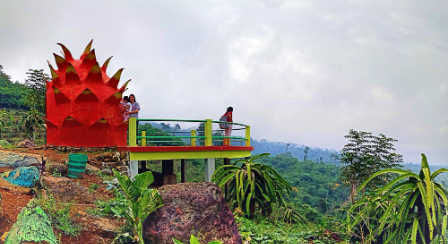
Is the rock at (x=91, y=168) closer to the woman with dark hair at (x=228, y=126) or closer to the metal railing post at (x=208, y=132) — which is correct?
the metal railing post at (x=208, y=132)

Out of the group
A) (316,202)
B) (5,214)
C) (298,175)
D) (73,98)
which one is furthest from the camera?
(298,175)

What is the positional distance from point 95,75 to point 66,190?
3.26 m

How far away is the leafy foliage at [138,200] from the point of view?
5375 mm

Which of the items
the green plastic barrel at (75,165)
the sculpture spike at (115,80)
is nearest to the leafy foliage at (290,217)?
the green plastic barrel at (75,165)

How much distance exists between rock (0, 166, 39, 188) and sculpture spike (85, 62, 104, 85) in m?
3.03

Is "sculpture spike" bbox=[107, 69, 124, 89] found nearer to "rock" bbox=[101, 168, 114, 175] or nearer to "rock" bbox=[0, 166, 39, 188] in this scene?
"rock" bbox=[101, 168, 114, 175]

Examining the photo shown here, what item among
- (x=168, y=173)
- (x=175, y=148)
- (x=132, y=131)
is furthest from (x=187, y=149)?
(x=168, y=173)

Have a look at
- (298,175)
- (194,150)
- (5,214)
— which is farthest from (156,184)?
(298,175)

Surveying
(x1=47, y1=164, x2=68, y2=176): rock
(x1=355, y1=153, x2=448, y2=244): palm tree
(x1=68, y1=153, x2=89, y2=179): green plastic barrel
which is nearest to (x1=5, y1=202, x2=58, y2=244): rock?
(x1=47, y1=164, x2=68, y2=176): rock

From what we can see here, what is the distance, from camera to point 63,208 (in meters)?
5.73

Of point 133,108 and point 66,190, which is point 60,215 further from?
point 133,108

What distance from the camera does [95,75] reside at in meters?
8.56

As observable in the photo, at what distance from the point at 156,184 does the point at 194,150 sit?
127 inches

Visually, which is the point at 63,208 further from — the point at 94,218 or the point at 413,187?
the point at 413,187
